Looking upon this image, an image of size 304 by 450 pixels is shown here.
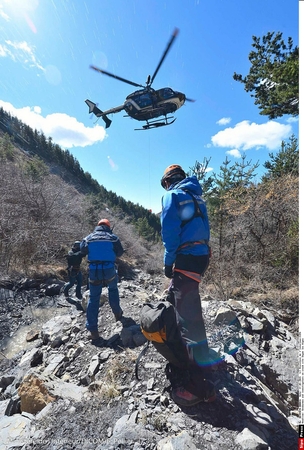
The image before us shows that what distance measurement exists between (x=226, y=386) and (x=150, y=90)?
34.9 feet

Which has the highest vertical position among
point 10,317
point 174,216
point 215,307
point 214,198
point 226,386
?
point 214,198

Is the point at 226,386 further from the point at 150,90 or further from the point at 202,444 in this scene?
the point at 150,90

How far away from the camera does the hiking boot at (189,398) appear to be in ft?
6.68

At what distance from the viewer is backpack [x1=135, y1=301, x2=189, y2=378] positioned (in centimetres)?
208

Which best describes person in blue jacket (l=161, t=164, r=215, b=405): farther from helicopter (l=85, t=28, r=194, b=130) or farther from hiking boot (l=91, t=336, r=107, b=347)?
helicopter (l=85, t=28, r=194, b=130)

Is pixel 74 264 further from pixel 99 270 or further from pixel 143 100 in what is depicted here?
pixel 143 100

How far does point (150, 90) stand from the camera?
31.4ft

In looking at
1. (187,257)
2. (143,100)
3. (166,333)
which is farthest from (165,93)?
(166,333)

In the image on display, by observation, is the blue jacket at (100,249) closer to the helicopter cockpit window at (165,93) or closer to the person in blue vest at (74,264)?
the person in blue vest at (74,264)

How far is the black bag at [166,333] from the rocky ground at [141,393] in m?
0.45

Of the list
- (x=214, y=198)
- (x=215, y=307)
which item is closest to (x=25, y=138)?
(x=214, y=198)

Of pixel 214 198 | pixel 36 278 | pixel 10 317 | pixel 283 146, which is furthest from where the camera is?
pixel 283 146

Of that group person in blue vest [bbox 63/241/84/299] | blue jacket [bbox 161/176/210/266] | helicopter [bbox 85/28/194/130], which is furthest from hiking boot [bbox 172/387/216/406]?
helicopter [bbox 85/28/194/130]

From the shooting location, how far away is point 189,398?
206cm
